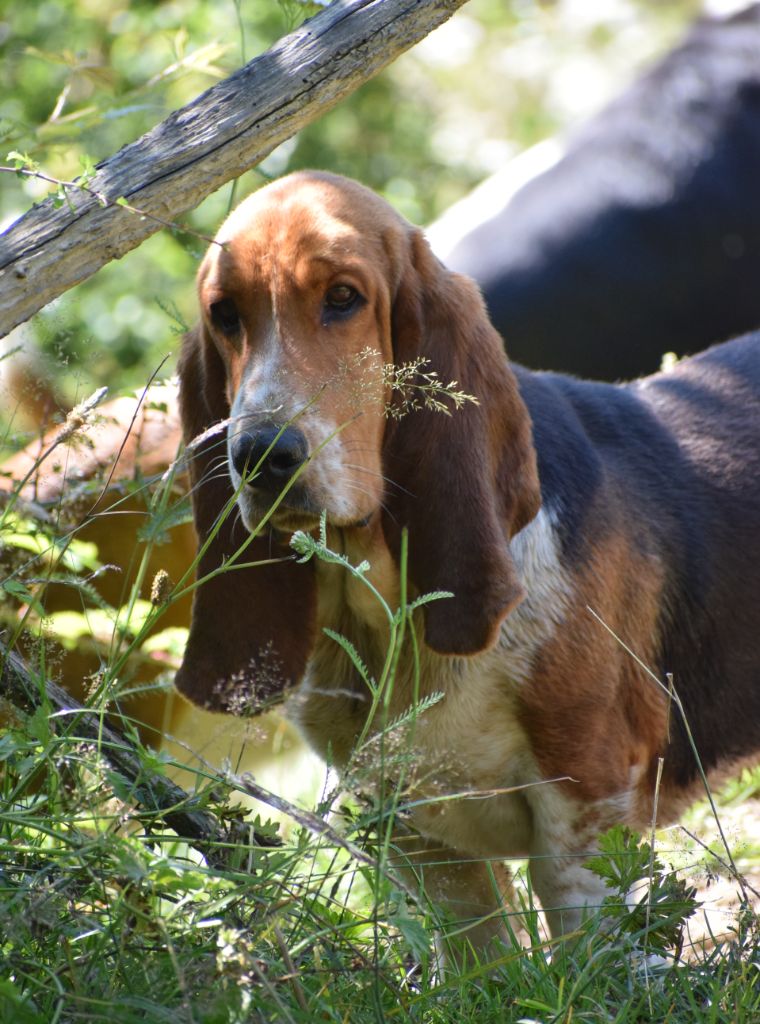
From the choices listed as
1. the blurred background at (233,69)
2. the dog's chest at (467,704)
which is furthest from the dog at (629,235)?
the dog's chest at (467,704)

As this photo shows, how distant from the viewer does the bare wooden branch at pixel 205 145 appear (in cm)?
240

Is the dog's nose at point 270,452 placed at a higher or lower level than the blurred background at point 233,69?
higher

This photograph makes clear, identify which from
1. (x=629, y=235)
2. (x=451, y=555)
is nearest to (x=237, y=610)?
(x=451, y=555)

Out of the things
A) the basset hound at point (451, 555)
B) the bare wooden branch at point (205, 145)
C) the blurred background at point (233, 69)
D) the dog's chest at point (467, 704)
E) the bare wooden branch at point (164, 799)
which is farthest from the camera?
the blurred background at point (233, 69)

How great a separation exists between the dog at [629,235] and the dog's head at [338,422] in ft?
8.44

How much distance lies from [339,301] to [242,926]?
1364 millimetres

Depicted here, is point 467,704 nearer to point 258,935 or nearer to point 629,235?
point 258,935

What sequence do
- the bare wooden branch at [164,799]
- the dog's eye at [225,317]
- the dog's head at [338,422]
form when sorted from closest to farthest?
the bare wooden branch at [164,799] → the dog's head at [338,422] → the dog's eye at [225,317]

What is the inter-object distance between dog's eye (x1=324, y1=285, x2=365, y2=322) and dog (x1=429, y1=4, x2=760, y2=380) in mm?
2760

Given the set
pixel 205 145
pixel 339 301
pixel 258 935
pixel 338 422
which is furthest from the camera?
pixel 339 301

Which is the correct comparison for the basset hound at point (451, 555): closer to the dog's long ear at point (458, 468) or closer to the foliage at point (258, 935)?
the dog's long ear at point (458, 468)

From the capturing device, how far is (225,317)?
298 cm

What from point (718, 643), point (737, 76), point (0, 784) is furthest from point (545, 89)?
point (0, 784)

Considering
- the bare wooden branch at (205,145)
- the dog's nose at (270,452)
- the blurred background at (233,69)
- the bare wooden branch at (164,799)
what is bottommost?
the blurred background at (233,69)
